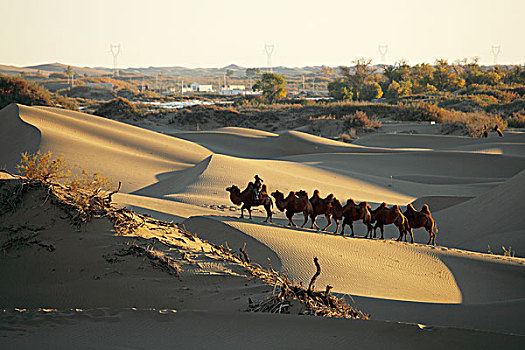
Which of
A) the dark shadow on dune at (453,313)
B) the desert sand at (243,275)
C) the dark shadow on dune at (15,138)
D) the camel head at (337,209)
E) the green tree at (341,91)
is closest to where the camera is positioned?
the desert sand at (243,275)

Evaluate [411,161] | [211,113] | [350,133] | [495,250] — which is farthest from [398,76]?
[495,250]

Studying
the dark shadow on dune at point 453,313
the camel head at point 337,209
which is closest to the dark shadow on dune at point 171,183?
the camel head at point 337,209

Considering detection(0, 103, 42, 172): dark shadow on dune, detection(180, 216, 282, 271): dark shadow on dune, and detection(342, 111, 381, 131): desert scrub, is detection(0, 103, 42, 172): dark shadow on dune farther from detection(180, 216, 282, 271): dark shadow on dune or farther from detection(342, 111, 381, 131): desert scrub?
detection(342, 111, 381, 131): desert scrub

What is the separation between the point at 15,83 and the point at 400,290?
31201mm

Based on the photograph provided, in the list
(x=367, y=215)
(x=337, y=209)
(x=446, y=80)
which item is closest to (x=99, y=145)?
(x=337, y=209)

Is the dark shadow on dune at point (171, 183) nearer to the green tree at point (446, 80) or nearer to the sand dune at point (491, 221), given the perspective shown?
the sand dune at point (491, 221)

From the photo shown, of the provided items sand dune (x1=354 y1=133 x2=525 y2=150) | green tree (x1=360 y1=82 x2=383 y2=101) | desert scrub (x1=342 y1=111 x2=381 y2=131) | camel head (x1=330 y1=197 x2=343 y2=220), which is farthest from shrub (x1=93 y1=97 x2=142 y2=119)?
camel head (x1=330 y1=197 x2=343 y2=220)

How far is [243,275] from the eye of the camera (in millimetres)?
5328

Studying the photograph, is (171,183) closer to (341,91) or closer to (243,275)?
(243,275)

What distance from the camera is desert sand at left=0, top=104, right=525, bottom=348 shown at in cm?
362

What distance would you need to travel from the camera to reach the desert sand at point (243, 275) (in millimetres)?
3623

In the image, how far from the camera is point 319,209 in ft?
28.1

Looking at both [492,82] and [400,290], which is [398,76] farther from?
[400,290]

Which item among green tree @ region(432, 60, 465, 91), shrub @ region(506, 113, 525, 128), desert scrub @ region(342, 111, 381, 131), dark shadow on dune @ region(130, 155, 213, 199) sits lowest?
dark shadow on dune @ region(130, 155, 213, 199)
